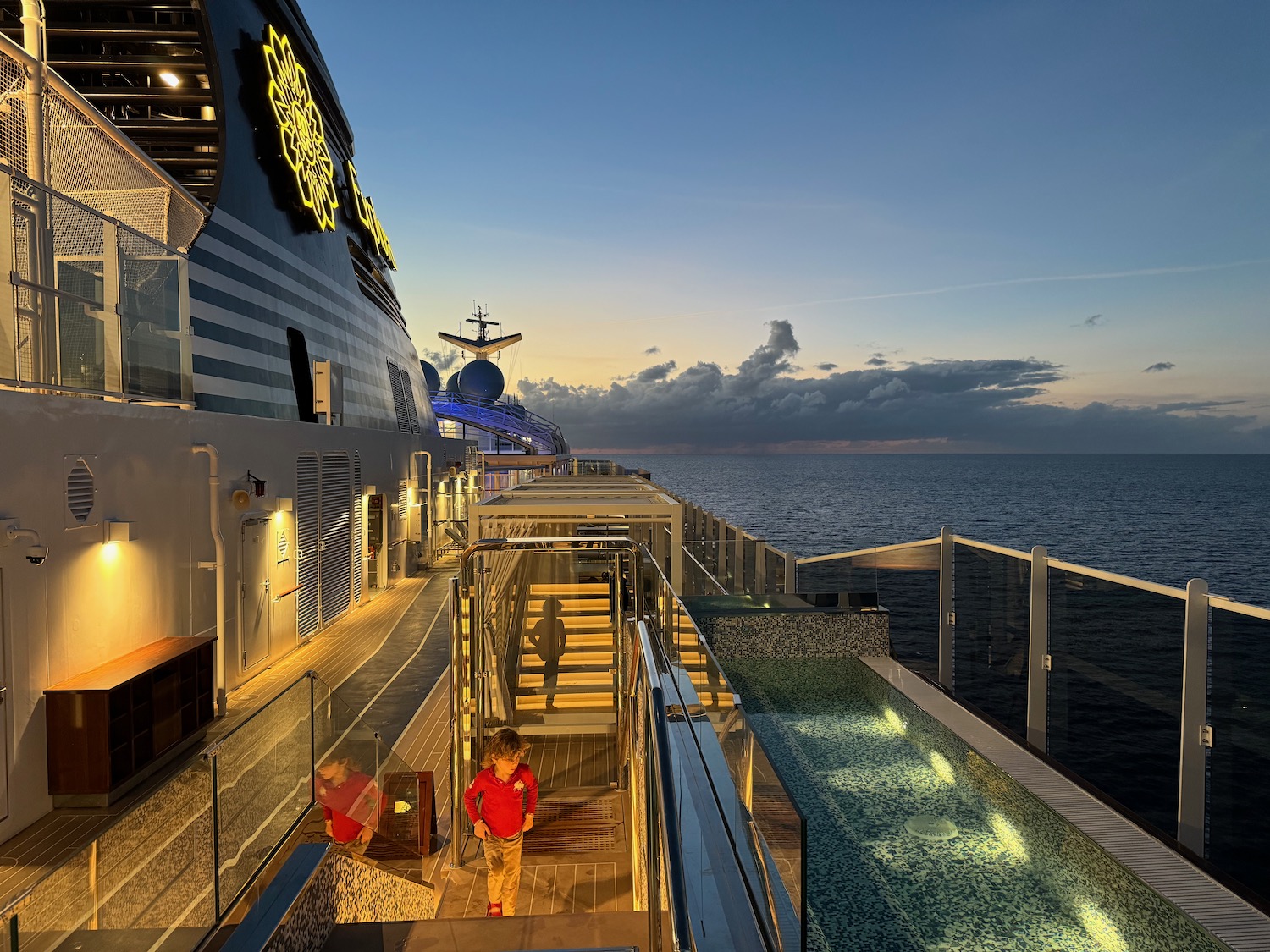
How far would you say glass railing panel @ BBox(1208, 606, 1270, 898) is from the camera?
392 cm

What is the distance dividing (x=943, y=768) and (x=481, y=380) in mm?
46196

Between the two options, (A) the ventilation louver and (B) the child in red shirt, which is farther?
(A) the ventilation louver

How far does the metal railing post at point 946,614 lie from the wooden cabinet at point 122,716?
6720 millimetres

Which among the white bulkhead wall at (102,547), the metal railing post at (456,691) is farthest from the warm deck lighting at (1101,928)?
the white bulkhead wall at (102,547)

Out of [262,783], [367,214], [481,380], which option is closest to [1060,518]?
[481,380]

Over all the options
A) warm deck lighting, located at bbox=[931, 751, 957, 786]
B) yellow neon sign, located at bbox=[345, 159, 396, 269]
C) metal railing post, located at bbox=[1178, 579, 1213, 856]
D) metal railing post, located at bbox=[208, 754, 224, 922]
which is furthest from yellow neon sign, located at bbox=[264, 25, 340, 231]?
metal railing post, located at bbox=[1178, 579, 1213, 856]

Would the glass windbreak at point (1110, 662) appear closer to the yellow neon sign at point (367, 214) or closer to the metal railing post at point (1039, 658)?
the metal railing post at point (1039, 658)

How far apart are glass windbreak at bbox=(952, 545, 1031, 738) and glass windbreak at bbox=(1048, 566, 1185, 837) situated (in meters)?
0.24

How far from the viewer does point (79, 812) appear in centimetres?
575

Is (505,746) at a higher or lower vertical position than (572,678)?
higher

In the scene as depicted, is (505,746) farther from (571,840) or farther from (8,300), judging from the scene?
(8,300)

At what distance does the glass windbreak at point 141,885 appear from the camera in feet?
7.13

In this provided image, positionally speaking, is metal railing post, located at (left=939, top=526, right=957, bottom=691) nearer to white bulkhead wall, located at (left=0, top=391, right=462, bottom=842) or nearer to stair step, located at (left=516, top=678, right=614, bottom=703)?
stair step, located at (left=516, top=678, right=614, bottom=703)

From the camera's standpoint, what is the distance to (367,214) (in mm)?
19312
